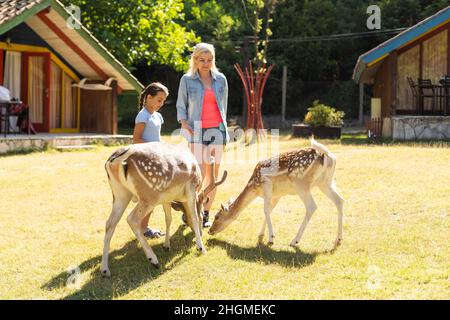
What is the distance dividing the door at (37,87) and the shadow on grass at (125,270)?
11790mm

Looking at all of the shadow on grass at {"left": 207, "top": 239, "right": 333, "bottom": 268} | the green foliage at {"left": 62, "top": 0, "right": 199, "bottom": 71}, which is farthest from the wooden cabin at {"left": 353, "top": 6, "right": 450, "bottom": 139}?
the shadow on grass at {"left": 207, "top": 239, "right": 333, "bottom": 268}

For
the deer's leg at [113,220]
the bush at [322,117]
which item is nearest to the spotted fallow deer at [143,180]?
the deer's leg at [113,220]

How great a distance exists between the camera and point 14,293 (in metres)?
6.17

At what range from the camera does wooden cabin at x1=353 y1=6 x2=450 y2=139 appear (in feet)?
60.7

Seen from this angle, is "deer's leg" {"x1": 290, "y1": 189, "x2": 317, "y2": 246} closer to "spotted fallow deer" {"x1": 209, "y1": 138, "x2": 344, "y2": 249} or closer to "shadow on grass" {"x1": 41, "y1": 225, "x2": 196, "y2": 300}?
"spotted fallow deer" {"x1": 209, "y1": 138, "x2": 344, "y2": 249}

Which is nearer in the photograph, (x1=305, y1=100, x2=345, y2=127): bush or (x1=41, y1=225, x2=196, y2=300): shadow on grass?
(x1=41, y1=225, x2=196, y2=300): shadow on grass

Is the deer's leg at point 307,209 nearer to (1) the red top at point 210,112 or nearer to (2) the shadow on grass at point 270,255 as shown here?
(2) the shadow on grass at point 270,255

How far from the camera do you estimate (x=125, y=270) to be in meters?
6.70

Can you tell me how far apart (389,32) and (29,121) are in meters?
19.8

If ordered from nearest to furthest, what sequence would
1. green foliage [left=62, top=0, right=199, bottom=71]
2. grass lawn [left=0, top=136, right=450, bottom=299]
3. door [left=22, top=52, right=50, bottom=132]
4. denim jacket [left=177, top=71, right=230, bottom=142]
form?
grass lawn [left=0, top=136, right=450, bottom=299], denim jacket [left=177, top=71, right=230, bottom=142], door [left=22, top=52, right=50, bottom=132], green foliage [left=62, top=0, right=199, bottom=71]

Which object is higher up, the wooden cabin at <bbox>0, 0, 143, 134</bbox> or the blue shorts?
the wooden cabin at <bbox>0, 0, 143, 134</bbox>

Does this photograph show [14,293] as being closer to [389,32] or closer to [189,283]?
[189,283]
